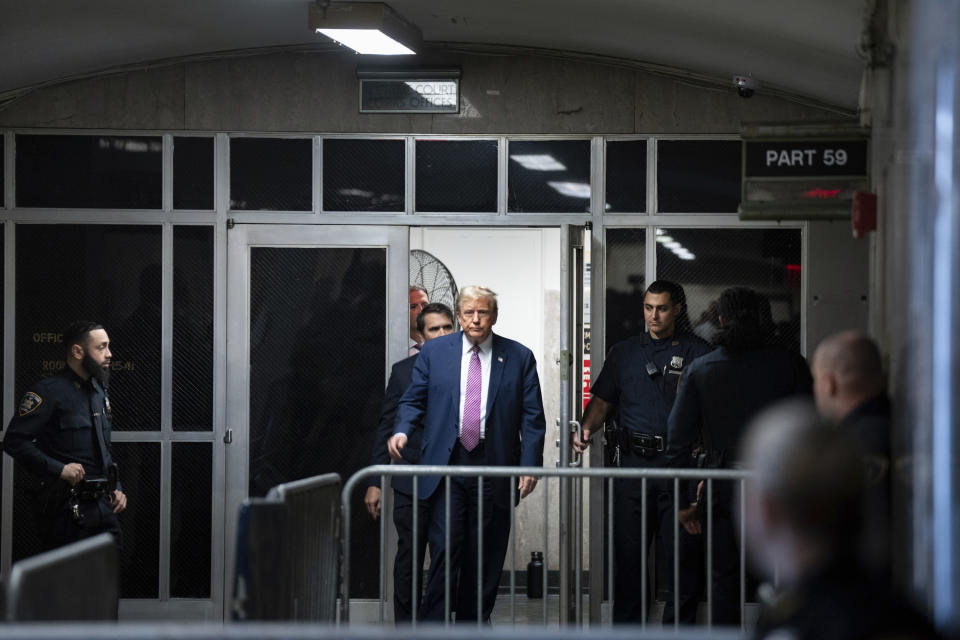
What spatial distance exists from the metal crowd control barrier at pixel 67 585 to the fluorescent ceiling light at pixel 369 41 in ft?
11.1

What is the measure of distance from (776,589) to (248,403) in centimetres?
355

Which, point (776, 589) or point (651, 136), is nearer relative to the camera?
point (776, 589)

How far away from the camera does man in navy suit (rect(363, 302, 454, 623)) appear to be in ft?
20.0

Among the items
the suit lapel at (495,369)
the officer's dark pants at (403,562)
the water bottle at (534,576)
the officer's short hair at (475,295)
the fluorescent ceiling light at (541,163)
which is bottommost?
the water bottle at (534,576)

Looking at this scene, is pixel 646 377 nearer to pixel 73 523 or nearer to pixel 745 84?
pixel 745 84

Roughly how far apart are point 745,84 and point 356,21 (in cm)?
230

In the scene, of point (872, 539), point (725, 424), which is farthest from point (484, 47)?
point (872, 539)

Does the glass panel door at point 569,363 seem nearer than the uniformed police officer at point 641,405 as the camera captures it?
No

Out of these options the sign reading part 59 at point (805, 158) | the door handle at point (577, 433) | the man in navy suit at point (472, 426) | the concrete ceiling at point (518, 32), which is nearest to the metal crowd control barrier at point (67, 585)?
the sign reading part 59 at point (805, 158)

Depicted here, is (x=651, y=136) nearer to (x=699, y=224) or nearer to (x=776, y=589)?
(x=699, y=224)

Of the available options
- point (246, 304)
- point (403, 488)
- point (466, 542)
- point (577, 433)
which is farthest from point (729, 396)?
point (246, 304)

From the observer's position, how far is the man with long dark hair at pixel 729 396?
18.1 feet

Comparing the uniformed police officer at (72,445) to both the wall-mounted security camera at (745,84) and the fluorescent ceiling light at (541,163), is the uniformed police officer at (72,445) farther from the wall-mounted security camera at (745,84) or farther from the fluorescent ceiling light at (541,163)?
the wall-mounted security camera at (745,84)

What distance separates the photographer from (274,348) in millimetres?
7227
